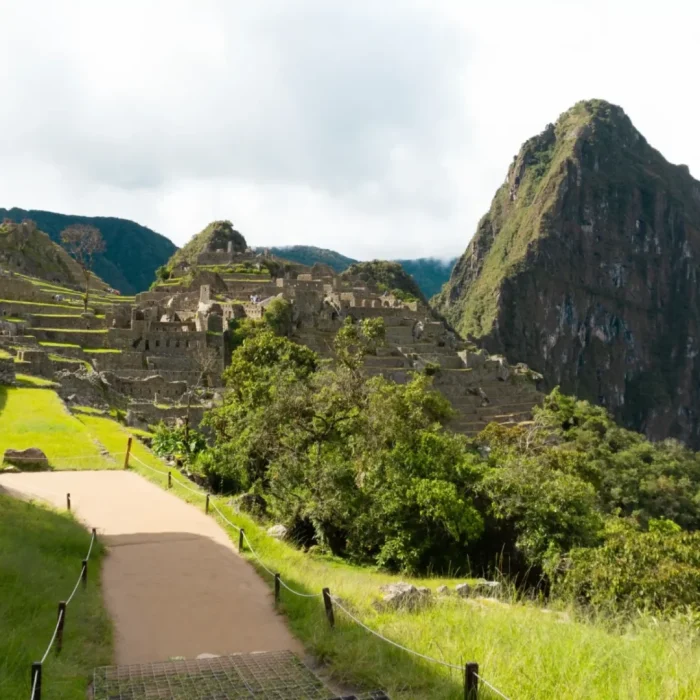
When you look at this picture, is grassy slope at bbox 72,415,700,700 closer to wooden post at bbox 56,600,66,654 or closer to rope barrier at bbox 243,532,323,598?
rope barrier at bbox 243,532,323,598

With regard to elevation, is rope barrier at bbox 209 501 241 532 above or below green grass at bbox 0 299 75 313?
below

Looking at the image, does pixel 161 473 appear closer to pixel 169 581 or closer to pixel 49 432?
pixel 49 432

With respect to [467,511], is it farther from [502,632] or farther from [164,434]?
[164,434]

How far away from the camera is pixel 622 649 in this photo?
227 inches

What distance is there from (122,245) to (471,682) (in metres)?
165

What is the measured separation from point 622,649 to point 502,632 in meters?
1.23

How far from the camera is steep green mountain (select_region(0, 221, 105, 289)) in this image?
6085 centimetres

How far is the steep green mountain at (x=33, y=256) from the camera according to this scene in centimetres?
6085

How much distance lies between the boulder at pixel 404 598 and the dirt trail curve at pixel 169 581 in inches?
56.5

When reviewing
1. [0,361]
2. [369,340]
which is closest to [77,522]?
[0,361]

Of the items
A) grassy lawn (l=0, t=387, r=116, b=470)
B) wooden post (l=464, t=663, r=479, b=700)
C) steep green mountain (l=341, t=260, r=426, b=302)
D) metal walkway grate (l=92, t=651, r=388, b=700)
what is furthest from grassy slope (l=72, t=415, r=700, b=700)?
steep green mountain (l=341, t=260, r=426, b=302)

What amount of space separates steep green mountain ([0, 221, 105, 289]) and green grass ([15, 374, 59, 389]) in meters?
36.4

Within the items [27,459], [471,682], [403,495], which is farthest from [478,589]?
[27,459]

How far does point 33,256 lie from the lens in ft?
209
